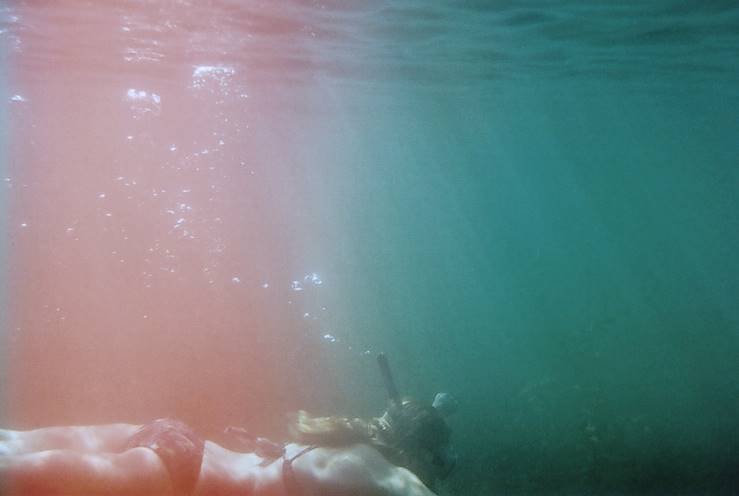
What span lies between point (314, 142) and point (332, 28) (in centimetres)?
3481

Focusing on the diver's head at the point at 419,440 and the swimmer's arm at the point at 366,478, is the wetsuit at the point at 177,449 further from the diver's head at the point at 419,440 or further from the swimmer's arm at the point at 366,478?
the diver's head at the point at 419,440

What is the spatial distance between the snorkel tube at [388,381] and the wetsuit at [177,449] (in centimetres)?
191

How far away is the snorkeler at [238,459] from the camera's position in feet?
12.2

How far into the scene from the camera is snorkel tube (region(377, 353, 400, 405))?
5988 mm

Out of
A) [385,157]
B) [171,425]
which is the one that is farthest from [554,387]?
[385,157]

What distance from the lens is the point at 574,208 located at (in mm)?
128125

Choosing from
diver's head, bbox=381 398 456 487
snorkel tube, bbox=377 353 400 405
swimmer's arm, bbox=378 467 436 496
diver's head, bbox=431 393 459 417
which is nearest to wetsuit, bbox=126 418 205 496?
swimmer's arm, bbox=378 467 436 496

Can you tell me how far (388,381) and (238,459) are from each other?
1.68m

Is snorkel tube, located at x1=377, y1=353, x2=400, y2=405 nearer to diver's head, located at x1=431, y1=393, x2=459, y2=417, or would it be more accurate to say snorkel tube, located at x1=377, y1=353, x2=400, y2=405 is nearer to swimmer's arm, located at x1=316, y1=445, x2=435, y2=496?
diver's head, located at x1=431, y1=393, x2=459, y2=417

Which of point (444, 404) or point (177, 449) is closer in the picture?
point (177, 449)

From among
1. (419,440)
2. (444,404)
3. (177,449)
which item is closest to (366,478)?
(419,440)

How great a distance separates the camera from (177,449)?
4414 mm

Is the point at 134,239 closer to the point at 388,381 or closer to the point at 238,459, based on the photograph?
the point at 388,381

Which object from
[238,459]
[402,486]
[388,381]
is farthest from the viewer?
[388,381]
